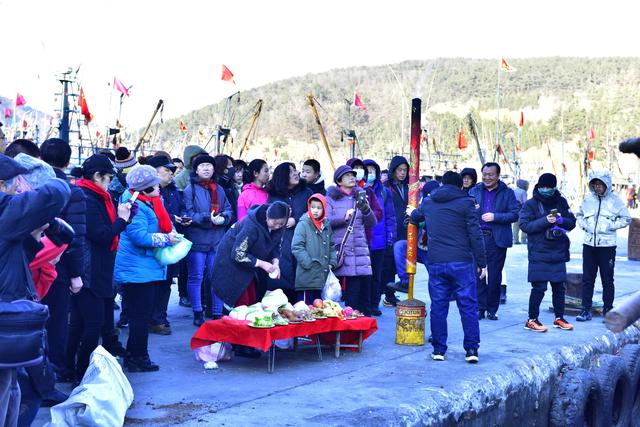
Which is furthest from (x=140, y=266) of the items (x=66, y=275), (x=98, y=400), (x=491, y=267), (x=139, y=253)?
(x=491, y=267)

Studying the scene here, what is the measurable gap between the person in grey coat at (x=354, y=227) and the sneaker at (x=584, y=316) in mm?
2773

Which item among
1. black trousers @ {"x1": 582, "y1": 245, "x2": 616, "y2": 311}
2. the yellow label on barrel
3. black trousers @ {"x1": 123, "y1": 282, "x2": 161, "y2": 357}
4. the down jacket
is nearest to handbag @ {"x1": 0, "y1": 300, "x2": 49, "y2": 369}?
black trousers @ {"x1": 123, "y1": 282, "x2": 161, "y2": 357}

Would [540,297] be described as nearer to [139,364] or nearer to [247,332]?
[247,332]

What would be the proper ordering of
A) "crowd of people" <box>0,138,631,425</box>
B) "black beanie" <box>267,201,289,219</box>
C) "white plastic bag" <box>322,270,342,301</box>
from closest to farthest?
"crowd of people" <box>0,138,631,425</box>, "black beanie" <box>267,201,289,219</box>, "white plastic bag" <box>322,270,342,301</box>

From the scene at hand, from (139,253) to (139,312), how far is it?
47 cm

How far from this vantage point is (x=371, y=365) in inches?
285

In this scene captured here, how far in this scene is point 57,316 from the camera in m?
5.87

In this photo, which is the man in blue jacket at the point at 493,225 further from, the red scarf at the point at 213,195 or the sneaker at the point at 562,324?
the red scarf at the point at 213,195

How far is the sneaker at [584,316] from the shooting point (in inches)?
401

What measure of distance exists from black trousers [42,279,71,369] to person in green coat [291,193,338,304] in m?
2.59

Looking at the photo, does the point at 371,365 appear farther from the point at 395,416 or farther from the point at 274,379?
the point at 395,416

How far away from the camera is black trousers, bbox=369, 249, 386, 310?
32.7ft

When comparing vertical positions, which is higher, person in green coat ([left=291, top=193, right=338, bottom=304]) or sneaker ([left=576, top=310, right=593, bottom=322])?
person in green coat ([left=291, top=193, right=338, bottom=304])

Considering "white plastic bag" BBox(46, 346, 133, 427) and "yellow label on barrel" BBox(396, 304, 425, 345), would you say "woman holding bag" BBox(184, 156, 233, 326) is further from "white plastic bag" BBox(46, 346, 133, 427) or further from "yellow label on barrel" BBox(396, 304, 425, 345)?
"white plastic bag" BBox(46, 346, 133, 427)
